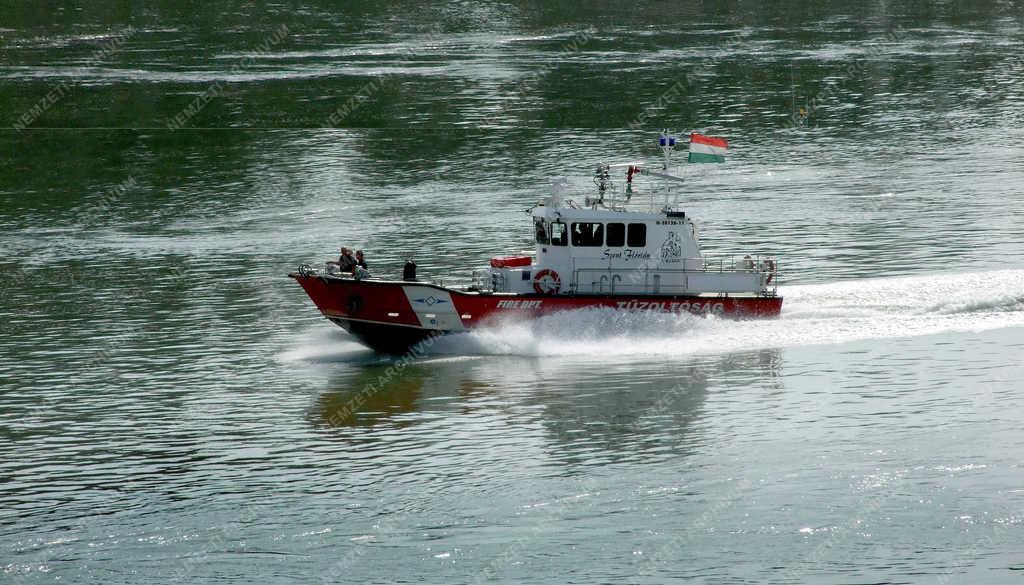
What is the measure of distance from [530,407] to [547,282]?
6.91 meters

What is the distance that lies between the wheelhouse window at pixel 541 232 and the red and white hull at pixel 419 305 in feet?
7.47

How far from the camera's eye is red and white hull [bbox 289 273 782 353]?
157 feet

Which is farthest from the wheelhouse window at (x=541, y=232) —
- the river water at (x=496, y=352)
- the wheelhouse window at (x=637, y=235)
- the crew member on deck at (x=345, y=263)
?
→ the crew member on deck at (x=345, y=263)

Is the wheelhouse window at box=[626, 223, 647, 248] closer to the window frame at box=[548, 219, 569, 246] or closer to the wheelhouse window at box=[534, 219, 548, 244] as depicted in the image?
the window frame at box=[548, 219, 569, 246]

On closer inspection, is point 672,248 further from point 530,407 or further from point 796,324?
point 530,407

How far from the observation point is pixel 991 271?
62.2m

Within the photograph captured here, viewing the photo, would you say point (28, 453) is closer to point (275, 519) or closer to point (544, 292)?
point (275, 519)

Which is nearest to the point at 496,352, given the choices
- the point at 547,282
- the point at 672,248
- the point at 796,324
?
the point at 547,282

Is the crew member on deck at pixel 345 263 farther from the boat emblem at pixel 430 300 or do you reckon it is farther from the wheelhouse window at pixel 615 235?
the wheelhouse window at pixel 615 235

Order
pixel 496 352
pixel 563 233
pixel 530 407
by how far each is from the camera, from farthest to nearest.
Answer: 1. pixel 563 233
2. pixel 496 352
3. pixel 530 407

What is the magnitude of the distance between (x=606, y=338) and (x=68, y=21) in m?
127

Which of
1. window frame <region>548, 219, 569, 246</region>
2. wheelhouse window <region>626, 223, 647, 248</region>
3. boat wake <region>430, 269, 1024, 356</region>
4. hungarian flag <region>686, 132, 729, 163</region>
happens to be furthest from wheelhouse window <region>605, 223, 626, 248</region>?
hungarian flag <region>686, 132, 729, 163</region>

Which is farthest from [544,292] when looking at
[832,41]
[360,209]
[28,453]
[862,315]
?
[832,41]

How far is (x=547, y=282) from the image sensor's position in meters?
49.3
